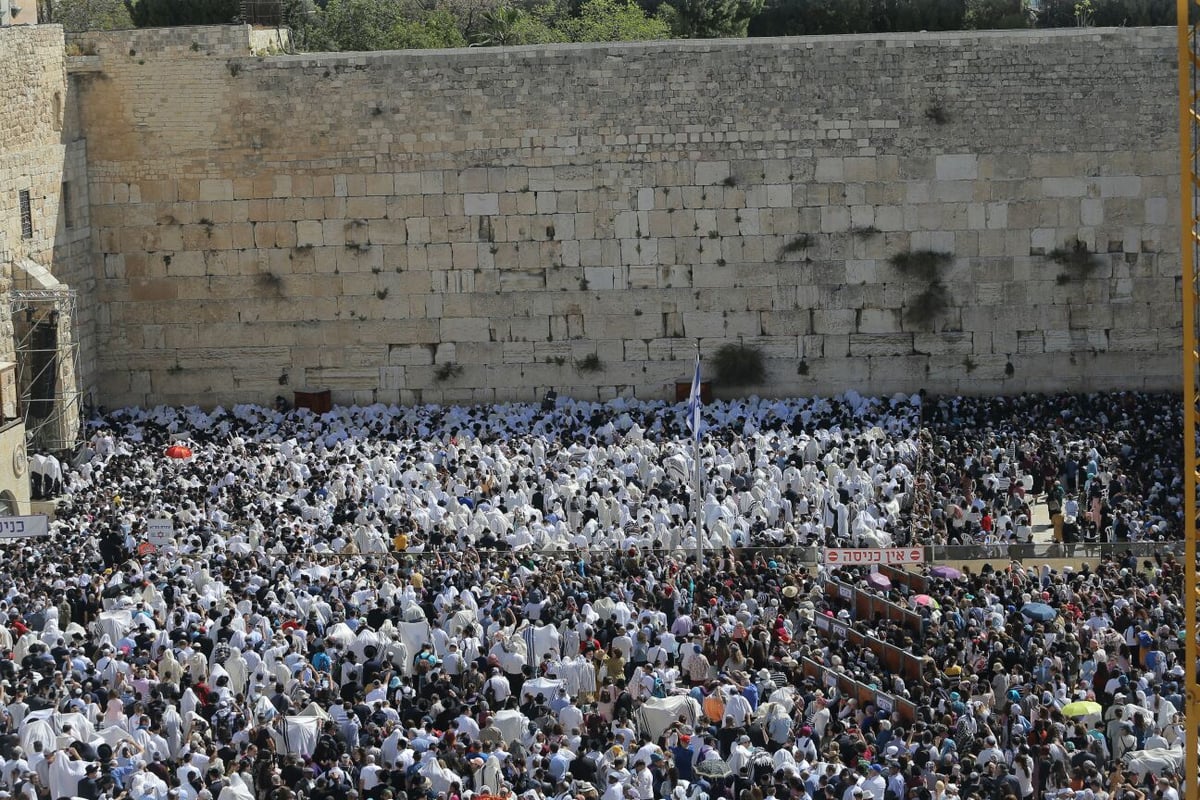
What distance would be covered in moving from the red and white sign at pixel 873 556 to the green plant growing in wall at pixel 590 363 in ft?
31.8

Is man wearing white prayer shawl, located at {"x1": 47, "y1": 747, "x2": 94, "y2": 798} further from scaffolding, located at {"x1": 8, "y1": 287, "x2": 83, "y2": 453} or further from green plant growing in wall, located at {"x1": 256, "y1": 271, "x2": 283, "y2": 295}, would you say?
green plant growing in wall, located at {"x1": 256, "y1": 271, "x2": 283, "y2": 295}

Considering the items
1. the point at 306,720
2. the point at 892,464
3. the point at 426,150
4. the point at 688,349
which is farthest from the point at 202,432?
the point at 306,720

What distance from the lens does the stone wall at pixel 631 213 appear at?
1209 inches

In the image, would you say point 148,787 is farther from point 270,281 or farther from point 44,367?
point 270,281

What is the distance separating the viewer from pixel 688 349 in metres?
31.5

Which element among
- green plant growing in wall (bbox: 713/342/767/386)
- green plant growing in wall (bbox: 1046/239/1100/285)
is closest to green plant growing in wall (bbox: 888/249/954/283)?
green plant growing in wall (bbox: 1046/239/1100/285)

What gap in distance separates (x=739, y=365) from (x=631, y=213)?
9.05ft

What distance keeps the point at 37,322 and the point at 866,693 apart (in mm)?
15298

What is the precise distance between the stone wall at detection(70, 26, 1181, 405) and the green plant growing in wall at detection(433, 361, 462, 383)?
0.11 feet

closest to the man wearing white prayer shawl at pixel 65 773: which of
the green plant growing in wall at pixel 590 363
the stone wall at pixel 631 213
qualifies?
the stone wall at pixel 631 213

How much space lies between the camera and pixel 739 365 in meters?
31.5

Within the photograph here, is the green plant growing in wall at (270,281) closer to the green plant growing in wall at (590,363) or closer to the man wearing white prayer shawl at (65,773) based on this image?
the green plant growing in wall at (590,363)

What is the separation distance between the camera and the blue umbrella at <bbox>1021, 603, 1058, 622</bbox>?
785 inches

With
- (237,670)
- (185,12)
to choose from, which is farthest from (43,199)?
(237,670)
